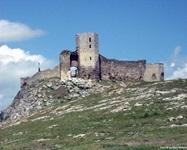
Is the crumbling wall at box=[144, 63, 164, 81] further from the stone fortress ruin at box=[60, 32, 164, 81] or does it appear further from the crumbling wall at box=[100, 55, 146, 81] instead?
the stone fortress ruin at box=[60, 32, 164, 81]

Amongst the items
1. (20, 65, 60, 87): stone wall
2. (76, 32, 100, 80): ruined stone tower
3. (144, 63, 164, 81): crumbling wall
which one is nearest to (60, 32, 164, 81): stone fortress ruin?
(76, 32, 100, 80): ruined stone tower

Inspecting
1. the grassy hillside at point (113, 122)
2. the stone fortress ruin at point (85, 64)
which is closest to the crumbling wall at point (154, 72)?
the stone fortress ruin at point (85, 64)

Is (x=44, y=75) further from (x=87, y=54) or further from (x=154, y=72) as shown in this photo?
(x=154, y=72)

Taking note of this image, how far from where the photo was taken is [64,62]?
81938 mm

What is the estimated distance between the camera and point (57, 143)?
41.3 meters

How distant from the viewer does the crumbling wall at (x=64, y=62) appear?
266 ft

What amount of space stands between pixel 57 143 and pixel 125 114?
1149 cm

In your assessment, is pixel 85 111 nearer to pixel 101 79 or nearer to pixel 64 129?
pixel 64 129

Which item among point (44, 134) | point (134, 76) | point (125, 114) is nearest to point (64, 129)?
point (44, 134)

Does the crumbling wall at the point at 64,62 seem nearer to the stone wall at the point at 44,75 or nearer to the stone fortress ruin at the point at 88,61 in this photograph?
the stone fortress ruin at the point at 88,61

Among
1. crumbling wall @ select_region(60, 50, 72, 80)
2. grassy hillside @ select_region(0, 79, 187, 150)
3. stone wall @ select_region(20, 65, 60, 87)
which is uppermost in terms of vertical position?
crumbling wall @ select_region(60, 50, 72, 80)

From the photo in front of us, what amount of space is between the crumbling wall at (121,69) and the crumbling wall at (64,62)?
5991 mm

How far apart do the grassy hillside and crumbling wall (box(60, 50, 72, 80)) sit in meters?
10.4

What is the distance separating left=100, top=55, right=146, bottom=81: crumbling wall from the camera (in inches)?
3342
